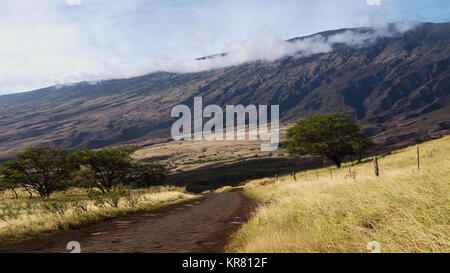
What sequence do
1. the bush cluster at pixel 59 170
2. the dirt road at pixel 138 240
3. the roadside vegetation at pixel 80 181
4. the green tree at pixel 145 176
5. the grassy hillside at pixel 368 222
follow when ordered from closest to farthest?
the grassy hillside at pixel 368 222 < the dirt road at pixel 138 240 < the roadside vegetation at pixel 80 181 < the bush cluster at pixel 59 170 < the green tree at pixel 145 176

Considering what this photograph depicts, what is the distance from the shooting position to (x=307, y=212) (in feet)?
31.3

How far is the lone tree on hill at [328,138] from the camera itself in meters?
47.3

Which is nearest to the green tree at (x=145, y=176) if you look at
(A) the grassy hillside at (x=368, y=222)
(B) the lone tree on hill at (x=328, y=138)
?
(B) the lone tree on hill at (x=328, y=138)

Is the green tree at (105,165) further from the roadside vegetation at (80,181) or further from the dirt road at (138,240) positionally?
the dirt road at (138,240)

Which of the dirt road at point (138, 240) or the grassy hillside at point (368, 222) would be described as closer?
the grassy hillside at point (368, 222)

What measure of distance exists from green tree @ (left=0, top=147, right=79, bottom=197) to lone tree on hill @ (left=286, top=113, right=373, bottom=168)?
110ft

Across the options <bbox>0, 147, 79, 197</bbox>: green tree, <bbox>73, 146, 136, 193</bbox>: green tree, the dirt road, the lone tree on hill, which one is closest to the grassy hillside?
the dirt road

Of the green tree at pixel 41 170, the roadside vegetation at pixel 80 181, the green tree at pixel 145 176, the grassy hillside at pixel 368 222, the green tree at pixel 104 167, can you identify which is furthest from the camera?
the green tree at pixel 145 176

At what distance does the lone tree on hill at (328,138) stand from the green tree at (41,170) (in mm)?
33395

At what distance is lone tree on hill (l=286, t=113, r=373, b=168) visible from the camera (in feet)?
155
